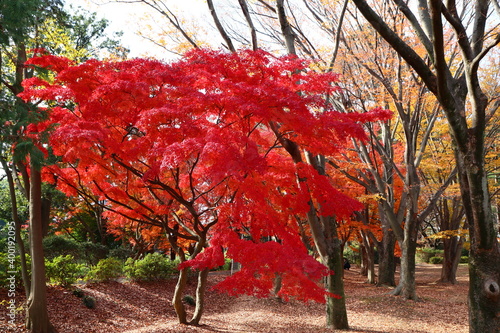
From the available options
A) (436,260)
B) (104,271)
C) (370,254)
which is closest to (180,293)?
(104,271)

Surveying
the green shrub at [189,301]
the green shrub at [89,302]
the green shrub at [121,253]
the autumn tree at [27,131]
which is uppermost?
the autumn tree at [27,131]

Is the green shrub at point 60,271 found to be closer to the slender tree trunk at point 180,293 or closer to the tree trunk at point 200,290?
the slender tree trunk at point 180,293

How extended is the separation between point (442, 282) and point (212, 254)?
1516 centimetres

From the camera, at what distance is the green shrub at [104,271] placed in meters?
12.9

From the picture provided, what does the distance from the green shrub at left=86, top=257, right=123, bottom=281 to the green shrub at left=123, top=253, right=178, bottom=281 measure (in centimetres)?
92

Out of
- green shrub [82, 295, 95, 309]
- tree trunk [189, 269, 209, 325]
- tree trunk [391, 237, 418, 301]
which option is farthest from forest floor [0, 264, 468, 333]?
tree trunk [391, 237, 418, 301]

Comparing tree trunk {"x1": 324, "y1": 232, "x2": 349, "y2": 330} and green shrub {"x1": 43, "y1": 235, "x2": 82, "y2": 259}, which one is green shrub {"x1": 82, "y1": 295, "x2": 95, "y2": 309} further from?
tree trunk {"x1": 324, "y1": 232, "x2": 349, "y2": 330}

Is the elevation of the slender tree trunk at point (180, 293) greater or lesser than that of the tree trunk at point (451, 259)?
lesser

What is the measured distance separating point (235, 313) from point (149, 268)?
437 cm

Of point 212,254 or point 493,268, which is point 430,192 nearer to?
point 493,268

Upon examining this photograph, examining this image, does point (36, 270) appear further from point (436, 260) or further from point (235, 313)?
A: point (436, 260)

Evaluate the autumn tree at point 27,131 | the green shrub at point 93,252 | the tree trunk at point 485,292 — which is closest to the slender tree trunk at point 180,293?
the autumn tree at point 27,131

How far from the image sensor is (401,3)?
18.4ft

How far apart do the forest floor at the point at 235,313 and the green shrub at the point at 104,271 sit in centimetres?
30
